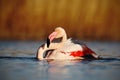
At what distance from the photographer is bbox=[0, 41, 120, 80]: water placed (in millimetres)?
19031

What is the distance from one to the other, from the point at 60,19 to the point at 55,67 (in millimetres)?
11805

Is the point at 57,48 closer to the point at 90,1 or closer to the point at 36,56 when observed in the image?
the point at 36,56

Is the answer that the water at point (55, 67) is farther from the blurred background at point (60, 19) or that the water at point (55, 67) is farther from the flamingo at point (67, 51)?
the blurred background at point (60, 19)

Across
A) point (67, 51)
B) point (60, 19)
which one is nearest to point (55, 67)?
point (67, 51)

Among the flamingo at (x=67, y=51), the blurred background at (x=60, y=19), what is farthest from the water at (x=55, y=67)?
the blurred background at (x=60, y=19)

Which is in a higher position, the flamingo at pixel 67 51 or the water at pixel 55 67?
the flamingo at pixel 67 51

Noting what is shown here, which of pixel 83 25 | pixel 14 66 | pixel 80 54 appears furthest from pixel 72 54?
pixel 83 25

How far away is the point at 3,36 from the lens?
32.6m

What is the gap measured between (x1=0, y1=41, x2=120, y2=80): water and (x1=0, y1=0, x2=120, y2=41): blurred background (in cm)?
633

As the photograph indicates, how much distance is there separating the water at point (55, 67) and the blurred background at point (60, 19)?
6.33 m

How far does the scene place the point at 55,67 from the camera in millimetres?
20938

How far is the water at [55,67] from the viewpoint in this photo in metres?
19.0

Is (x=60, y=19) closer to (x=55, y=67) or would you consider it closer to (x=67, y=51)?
(x=67, y=51)

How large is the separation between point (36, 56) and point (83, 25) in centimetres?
882
